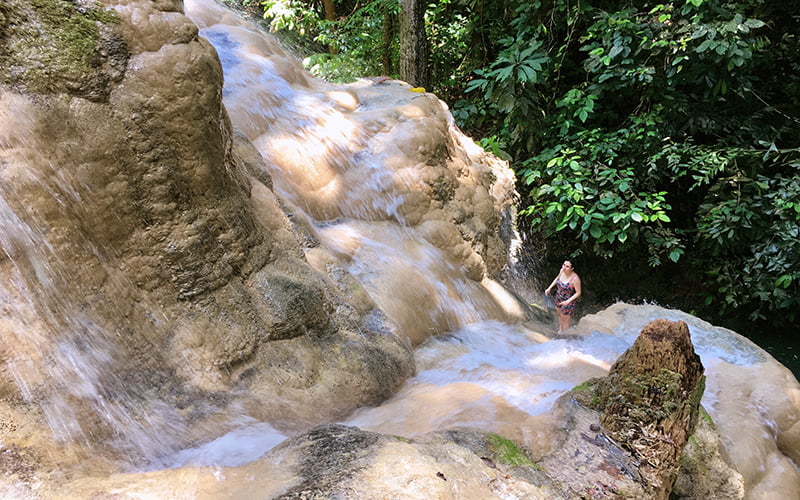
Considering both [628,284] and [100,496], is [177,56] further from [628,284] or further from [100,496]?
[628,284]

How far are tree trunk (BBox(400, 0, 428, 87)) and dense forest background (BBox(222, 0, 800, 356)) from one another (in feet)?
0.07

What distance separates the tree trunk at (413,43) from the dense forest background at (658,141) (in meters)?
0.02

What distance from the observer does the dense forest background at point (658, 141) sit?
6.47m

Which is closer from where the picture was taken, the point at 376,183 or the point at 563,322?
the point at 376,183

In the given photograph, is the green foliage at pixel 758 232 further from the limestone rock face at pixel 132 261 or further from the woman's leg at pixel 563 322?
the limestone rock face at pixel 132 261

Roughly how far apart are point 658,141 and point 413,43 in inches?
151

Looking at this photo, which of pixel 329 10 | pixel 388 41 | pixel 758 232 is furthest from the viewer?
pixel 329 10

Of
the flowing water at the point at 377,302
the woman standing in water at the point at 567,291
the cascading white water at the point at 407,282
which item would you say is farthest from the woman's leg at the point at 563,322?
the cascading white water at the point at 407,282

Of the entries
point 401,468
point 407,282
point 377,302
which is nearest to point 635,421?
point 401,468

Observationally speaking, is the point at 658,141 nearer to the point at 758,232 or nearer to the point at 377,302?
the point at 758,232

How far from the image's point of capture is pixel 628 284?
28.7 ft

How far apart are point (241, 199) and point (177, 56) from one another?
0.87 meters

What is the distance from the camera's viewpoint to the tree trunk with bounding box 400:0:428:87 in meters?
7.75

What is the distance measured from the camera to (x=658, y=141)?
6.90 meters
